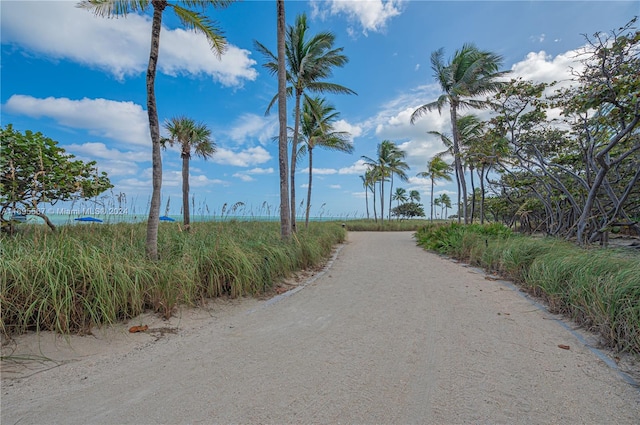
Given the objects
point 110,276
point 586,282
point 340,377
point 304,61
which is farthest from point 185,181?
point 586,282

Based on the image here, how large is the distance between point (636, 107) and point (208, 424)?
7698 mm

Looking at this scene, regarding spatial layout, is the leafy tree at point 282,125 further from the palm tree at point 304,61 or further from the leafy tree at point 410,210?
the leafy tree at point 410,210

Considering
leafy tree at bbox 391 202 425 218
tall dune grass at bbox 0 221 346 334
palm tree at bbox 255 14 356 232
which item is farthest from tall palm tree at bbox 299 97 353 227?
leafy tree at bbox 391 202 425 218

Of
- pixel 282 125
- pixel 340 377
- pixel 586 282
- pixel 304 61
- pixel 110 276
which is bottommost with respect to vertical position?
pixel 340 377

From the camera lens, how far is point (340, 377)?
2.31m

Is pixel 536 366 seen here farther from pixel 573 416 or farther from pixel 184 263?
pixel 184 263

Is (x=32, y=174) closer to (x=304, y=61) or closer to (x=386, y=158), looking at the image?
(x=304, y=61)

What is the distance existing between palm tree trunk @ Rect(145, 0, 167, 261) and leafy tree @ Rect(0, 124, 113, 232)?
175cm

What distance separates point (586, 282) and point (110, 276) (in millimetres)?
6024

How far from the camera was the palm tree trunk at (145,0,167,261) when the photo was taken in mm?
4246

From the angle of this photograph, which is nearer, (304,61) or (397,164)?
(304,61)

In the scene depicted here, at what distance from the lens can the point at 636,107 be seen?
4.84 meters

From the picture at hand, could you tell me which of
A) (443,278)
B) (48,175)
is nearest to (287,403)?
(443,278)

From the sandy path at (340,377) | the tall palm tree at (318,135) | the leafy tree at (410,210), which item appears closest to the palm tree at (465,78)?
the tall palm tree at (318,135)
